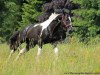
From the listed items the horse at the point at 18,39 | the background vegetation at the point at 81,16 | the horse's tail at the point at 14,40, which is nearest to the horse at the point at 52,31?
the horse at the point at 18,39

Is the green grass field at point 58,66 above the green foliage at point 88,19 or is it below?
above

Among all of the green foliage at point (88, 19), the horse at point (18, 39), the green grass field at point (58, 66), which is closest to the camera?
the green grass field at point (58, 66)

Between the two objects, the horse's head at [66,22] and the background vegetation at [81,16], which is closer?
the horse's head at [66,22]

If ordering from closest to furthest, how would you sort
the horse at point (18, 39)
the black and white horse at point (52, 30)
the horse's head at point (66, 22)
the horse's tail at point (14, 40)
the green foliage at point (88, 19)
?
1. the horse's head at point (66, 22)
2. the black and white horse at point (52, 30)
3. the horse at point (18, 39)
4. the horse's tail at point (14, 40)
5. the green foliage at point (88, 19)

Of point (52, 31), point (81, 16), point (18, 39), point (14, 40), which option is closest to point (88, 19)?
point (81, 16)

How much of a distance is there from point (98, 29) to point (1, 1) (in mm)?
7544

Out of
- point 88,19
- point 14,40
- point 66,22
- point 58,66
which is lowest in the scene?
point 88,19

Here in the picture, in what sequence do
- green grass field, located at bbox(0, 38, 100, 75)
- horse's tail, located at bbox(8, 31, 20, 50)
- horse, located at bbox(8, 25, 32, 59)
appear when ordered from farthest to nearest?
horse's tail, located at bbox(8, 31, 20, 50) < horse, located at bbox(8, 25, 32, 59) < green grass field, located at bbox(0, 38, 100, 75)

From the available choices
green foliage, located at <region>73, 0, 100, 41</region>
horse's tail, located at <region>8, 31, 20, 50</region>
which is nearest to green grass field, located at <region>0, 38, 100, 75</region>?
horse's tail, located at <region>8, 31, 20, 50</region>

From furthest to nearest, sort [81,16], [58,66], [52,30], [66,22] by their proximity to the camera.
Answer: [81,16] → [52,30] → [66,22] → [58,66]

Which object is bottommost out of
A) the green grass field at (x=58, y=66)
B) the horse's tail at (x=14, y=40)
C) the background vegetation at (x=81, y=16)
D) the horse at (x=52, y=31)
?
the background vegetation at (x=81, y=16)

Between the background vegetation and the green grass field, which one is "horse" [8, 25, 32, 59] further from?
the background vegetation

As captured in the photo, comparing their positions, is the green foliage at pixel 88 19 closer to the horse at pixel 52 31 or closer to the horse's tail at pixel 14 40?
the horse's tail at pixel 14 40

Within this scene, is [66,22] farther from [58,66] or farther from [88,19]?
[88,19]
